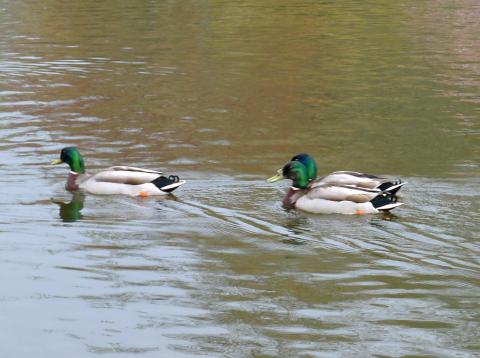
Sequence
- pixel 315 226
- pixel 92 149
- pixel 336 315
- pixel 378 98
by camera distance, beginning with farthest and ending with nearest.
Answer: pixel 378 98, pixel 92 149, pixel 315 226, pixel 336 315

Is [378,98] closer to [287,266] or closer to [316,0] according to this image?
[287,266]

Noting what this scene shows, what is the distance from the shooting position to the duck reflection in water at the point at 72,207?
13516 mm

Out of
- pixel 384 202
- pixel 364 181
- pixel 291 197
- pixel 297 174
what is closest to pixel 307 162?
pixel 297 174

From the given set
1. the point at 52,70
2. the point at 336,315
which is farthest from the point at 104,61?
the point at 336,315

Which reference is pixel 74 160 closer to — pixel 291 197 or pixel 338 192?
pixel 291 197

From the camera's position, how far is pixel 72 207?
14.0 m

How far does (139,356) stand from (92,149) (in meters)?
8.58

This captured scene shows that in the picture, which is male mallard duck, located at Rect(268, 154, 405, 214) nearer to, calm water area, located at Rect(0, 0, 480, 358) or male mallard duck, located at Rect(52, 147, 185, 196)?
calm water area, located at Rect(0, 0, 480, 358)

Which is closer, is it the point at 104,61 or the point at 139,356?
the point at 139,356

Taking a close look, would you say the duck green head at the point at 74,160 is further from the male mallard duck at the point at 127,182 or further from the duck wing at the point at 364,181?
the duck wing at the point at 364,181

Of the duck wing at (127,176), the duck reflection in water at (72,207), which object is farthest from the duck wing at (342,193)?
the duck reflection in water at (72,207)

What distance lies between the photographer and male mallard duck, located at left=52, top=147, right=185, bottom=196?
14.1 meters

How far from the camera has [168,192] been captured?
14.2m

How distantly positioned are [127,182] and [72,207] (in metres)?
0.71
